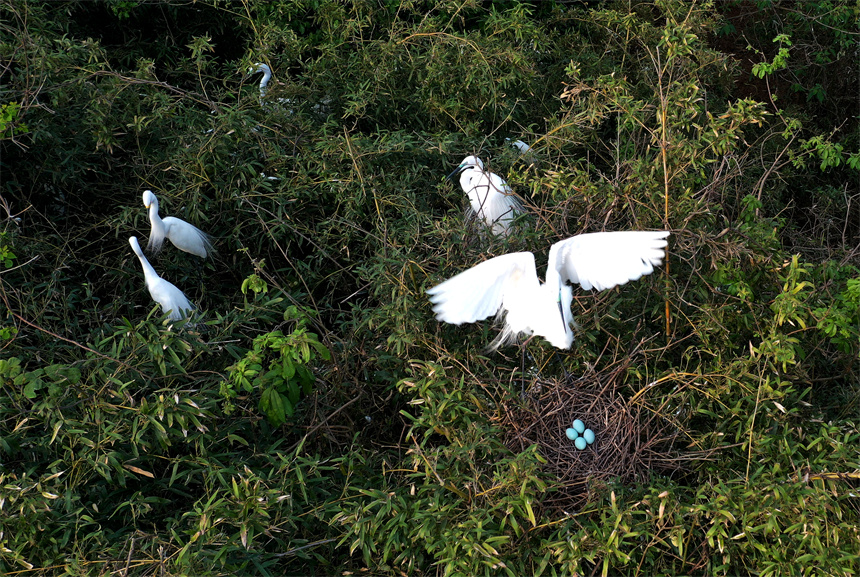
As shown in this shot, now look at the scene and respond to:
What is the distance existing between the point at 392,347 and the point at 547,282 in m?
0.49

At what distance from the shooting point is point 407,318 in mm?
2090

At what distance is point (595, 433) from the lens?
1939mm

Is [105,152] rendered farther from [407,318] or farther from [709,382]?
[709,382]

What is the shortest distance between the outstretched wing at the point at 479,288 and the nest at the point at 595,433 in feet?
0.84

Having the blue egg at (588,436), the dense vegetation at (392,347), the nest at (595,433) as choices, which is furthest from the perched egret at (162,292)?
the blue egg at (588,436)

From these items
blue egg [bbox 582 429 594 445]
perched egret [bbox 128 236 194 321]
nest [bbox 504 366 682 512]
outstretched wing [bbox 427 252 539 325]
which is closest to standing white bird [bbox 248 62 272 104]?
perched egret [bbox 128 236 194 321]

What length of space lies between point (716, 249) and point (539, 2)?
95.4 inches

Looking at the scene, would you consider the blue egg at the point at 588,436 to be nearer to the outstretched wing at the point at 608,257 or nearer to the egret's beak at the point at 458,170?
the outstretched wing at the point at 608,257

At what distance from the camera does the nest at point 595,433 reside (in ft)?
6.23

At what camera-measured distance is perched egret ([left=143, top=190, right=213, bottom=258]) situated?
8.69 feet

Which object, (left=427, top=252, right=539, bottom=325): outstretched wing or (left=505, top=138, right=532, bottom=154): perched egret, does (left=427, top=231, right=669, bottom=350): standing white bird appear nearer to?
(left=427, top=252, right=539, bottom=325): outstretched wing

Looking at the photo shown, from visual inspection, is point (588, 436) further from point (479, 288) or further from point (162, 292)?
point (162, 292)

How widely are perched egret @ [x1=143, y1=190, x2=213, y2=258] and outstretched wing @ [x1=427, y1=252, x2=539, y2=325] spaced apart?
111 centimetres

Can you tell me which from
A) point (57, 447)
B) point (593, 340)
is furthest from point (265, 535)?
point (593, 340)
